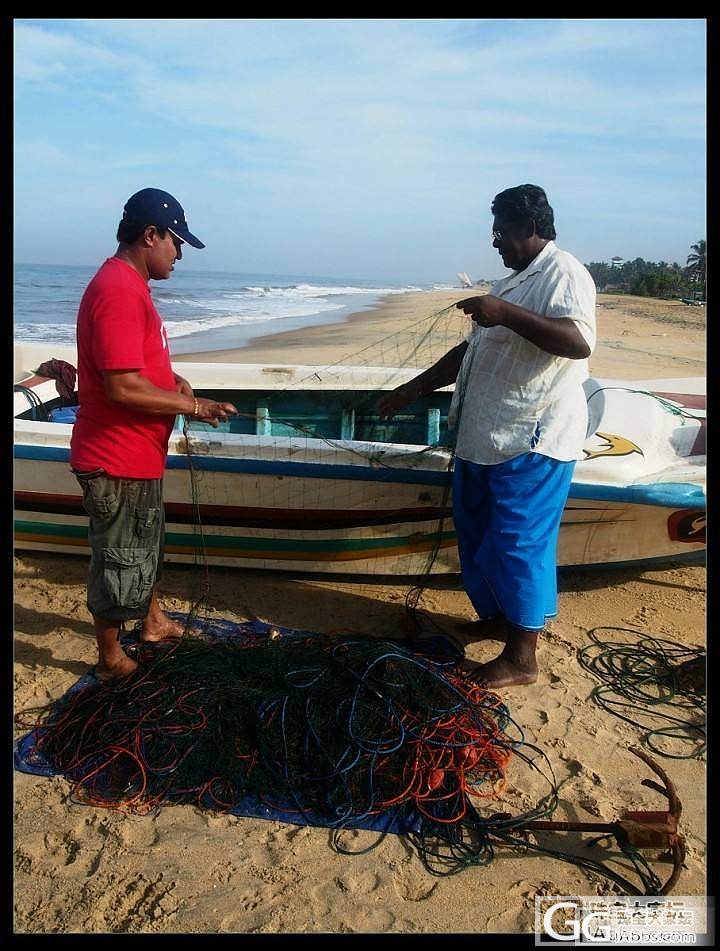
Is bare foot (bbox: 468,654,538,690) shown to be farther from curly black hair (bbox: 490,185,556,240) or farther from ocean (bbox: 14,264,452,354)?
ocean (bbox: 14,264,452,354)

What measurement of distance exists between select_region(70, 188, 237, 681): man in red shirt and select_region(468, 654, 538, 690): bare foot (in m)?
1.56

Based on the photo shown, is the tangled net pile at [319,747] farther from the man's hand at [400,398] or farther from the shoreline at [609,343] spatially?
the shoreline at [609,343]

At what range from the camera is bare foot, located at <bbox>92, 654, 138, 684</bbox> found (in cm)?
325

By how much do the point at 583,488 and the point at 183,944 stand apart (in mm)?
2773

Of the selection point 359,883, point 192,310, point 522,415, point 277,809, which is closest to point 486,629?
point 522,415

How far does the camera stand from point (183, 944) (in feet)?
7.29

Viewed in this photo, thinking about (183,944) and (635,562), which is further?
(635,562)

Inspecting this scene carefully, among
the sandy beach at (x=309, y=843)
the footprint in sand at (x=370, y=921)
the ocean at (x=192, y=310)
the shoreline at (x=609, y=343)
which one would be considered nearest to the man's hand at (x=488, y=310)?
the sandy beach at (x=309, y=843)

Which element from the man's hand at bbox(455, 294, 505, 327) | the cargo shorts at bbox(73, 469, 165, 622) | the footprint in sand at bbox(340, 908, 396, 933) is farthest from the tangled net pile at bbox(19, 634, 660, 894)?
the man's hand at bbox(455, 294, 505, 327)

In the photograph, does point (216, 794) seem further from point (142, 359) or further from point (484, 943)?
point (142, 359)

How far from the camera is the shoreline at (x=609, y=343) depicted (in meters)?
13.7

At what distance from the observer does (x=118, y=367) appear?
2.73m

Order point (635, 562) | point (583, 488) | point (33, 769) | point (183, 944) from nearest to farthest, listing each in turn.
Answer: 1. point (183, 944)
2. point (33, 769)
3. point (583, 488)
4. point (635, 562)
